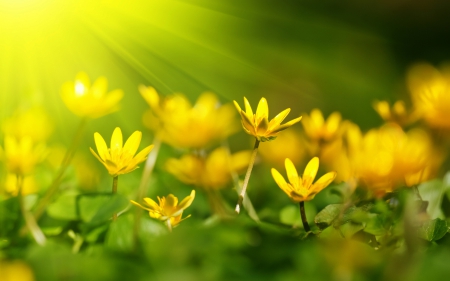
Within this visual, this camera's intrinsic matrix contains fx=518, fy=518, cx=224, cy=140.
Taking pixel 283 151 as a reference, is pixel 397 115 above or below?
above

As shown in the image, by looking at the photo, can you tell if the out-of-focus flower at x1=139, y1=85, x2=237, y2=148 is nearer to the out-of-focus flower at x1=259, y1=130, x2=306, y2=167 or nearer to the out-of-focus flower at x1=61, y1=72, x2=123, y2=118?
the out-of-focus flower at x1=61, y1=72, x2=123, y2=118

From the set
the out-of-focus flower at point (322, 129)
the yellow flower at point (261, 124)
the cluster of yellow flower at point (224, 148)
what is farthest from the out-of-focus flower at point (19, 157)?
the out-of-focus flower at point (322, 129)

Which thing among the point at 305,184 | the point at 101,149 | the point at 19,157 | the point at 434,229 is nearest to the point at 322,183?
the point at 305,184

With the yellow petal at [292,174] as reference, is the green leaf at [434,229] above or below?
below

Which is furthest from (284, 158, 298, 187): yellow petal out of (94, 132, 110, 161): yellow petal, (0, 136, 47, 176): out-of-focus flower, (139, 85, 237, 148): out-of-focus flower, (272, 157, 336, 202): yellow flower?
(0, 136, 47, 176): out-of-focus flower

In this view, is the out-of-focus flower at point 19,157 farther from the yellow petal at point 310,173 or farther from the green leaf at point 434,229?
the green leaf at point 434,229

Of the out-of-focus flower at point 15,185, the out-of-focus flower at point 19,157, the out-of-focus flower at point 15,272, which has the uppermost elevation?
the out-of-focus flower at point 15,272

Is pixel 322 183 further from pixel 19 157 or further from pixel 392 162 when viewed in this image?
pixel 19 157

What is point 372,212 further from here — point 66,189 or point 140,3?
point 140,3
